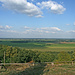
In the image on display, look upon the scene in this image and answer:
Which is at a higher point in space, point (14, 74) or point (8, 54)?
point (14, 74)

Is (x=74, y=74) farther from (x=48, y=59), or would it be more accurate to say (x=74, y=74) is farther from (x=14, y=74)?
(x=48, y=59)

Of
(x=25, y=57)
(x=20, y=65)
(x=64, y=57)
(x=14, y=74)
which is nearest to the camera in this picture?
(x=14, y=74)

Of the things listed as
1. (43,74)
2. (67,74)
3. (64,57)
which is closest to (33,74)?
(43,74)

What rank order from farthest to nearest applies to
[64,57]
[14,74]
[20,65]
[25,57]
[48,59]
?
[48,59] → [25,57] → [64,57] → [20,65] → [14,74]

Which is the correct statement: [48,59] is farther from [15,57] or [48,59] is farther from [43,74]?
[43,74]

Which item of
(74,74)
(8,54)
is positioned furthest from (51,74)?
(8,54)

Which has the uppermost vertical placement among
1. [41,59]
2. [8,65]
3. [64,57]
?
[8,65]

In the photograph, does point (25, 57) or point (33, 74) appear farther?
point (25, 57)

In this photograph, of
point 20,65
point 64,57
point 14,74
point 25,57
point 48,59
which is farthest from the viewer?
point 48,59

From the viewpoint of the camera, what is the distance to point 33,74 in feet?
27.0

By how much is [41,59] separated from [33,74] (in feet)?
116

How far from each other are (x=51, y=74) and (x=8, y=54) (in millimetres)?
32338

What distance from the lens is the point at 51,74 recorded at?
821 centimetres

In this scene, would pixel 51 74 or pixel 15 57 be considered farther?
pixel 15 57
